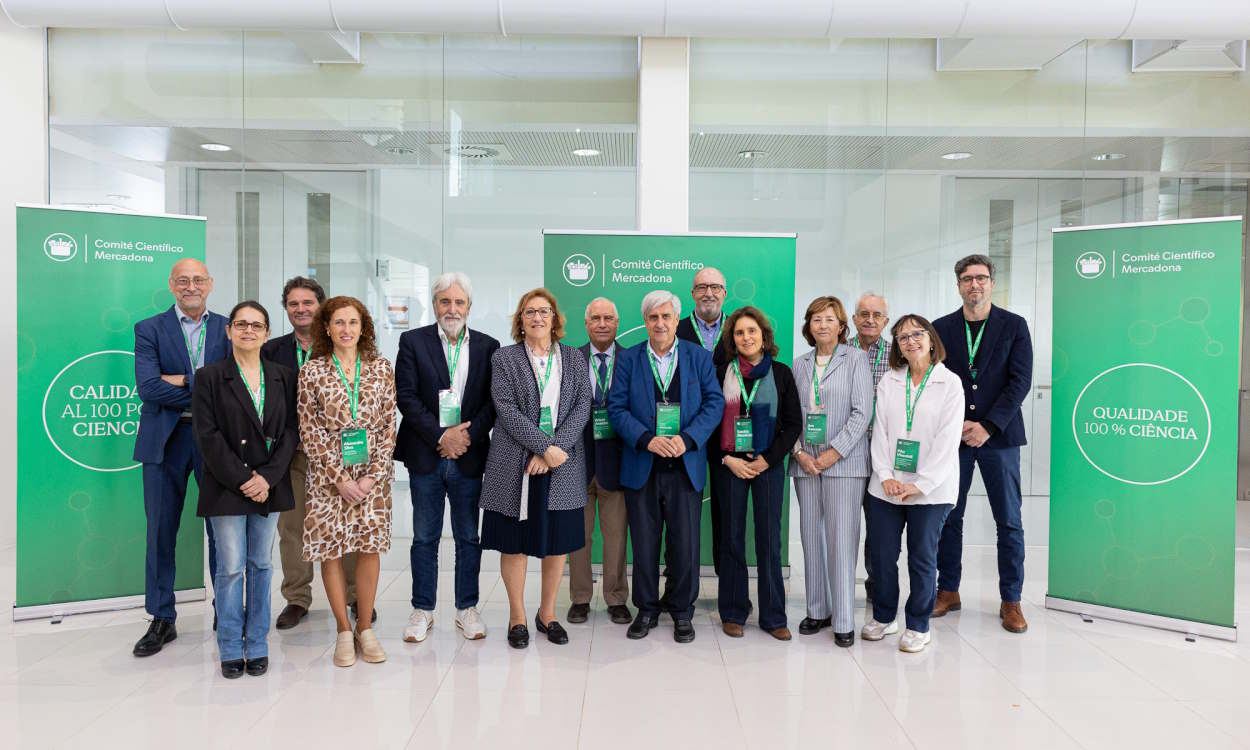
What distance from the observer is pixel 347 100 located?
244 inches

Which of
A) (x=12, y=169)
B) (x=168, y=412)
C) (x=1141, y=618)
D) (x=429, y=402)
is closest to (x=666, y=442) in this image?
(x=429, y=402)

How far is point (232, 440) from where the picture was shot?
3342mm

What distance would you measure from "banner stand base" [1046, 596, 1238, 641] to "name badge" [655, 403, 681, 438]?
253 centimetres

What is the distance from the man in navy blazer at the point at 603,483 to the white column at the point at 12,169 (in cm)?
439

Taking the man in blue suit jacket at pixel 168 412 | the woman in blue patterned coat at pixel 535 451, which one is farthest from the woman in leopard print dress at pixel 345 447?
the man in blue suit jacket at pixel 168 412

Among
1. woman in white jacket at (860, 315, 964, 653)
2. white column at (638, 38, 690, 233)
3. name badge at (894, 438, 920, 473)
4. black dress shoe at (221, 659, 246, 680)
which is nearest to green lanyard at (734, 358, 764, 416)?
woman in white jacket at (860, 315, 964, 653)

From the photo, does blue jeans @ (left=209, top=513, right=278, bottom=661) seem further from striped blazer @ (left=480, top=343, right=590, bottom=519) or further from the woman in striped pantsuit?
the woman in striped pantsuit

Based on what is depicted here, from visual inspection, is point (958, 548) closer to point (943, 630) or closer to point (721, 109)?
point (943, 630)

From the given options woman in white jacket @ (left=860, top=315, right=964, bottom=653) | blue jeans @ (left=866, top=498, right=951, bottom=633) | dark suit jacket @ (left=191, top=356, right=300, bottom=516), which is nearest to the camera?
dark suit jacket @ (left=191, top=356, right=300, bottom=516)

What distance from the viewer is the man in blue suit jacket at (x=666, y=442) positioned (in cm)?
384

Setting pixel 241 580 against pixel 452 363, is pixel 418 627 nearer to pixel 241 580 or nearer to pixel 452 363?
pixel 241 580

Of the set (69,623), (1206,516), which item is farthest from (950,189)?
(69,623)

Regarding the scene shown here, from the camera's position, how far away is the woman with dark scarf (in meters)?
3.87

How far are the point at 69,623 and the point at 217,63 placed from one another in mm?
4193
